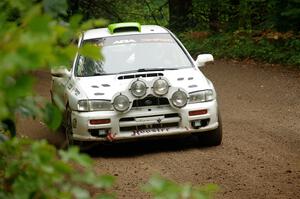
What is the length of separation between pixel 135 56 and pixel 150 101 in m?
1.13

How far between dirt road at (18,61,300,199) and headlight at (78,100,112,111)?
72 cm

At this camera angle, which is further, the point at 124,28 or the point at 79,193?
the point at 124,28

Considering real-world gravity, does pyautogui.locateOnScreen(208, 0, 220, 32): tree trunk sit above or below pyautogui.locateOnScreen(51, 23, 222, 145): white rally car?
below

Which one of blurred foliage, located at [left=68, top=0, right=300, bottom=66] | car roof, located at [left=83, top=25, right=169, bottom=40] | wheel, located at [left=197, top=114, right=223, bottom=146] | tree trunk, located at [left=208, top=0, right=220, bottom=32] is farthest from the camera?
tree trunk, located at [left=208, top=0, right=220, bottom=32]

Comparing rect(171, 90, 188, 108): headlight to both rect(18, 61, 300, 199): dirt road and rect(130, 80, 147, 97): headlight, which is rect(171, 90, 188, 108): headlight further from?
rect(18, 61, 300, 199): dirt road

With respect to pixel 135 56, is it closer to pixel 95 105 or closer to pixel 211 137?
pixel 95 105

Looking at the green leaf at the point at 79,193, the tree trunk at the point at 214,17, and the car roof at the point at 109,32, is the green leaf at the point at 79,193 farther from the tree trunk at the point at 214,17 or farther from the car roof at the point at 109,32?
the tree trunk at the point at 214,17

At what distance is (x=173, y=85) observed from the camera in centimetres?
797

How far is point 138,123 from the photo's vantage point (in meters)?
7.92

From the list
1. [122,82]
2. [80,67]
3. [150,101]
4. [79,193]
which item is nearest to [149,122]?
[150,101]

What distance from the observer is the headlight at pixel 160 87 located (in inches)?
309

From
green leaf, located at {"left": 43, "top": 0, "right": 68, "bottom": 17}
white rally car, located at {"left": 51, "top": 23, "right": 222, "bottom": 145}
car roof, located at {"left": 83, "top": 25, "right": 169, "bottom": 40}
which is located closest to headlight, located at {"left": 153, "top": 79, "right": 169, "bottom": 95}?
white rally car, located at {"left": 51, "top": 23, "right": 222, "bottom": 145}

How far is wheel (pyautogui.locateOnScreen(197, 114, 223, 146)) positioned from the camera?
8.37 metres

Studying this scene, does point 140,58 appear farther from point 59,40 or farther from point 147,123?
point 59,40
